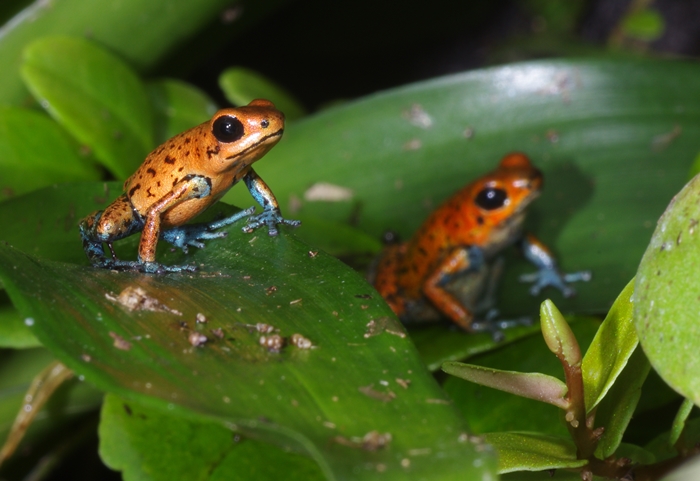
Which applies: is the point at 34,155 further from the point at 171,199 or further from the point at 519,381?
the point at 519,381

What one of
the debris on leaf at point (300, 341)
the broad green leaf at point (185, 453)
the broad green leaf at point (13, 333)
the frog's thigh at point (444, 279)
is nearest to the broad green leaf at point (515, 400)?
the broad green leaf at point (185, 453)

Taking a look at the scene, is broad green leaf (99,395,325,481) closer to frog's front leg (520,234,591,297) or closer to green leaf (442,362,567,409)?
green leaf (442,362,567,409)

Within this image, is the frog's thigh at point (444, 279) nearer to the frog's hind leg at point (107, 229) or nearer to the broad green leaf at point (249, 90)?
the broad green leaf at point (249, 90)

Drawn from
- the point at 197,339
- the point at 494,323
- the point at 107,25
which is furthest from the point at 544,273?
the point at 107,25

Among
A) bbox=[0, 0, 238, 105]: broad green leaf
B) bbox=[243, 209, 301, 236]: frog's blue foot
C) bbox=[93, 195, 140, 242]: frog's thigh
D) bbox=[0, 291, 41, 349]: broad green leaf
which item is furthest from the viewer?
bbox=[0, 0, 238, 105]: broad green leaf

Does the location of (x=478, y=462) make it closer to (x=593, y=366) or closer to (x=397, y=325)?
(x=397, y=325)

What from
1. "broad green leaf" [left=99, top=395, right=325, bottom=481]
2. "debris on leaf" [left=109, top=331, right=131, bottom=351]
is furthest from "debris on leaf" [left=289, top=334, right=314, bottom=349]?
"broad green leaf" [left=99, top=395, right=325, bottom=481]

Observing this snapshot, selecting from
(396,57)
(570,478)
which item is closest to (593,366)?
(570,478)
